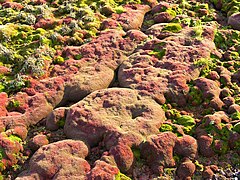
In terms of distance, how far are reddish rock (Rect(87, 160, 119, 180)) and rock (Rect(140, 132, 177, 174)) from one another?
1397mm

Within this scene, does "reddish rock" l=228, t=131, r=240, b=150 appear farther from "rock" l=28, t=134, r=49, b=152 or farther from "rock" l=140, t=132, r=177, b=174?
"rock" l=28, t=134, r=49, b=152

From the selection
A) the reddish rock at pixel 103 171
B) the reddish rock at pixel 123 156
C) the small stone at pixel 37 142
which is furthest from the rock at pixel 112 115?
the reddish rock at pixel 103 171

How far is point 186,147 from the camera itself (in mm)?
12305

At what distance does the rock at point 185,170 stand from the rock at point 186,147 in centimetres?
Result: 41

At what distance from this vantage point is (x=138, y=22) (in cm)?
1938

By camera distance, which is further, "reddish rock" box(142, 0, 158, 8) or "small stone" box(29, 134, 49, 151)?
"reddish rock" box(142, 0, 158, 8)

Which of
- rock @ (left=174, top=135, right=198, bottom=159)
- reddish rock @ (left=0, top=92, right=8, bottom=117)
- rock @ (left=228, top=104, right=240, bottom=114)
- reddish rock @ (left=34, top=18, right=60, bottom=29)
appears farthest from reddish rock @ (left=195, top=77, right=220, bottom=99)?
reddish rock @ (left=34, top=18, right=60, bottom=29)

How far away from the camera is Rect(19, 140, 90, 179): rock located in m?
11.2

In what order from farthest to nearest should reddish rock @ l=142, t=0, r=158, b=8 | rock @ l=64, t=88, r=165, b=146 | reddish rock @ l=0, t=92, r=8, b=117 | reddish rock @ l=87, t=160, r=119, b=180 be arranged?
reddish rock @ l=142, t=0, r=158, b=8 < reddish rock @ l=0, t=92, r=8, b=117 < rock @ l=64, t=88, r=165, b=146 < reddish rock @ l=87, t=160, r=119, b=180

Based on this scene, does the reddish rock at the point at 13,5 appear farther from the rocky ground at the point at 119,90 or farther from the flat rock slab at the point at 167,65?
Answer: the flat rock slab at the point at 167,65

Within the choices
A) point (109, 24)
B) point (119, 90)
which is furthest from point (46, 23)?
point (119, 90)

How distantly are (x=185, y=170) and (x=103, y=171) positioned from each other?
306 cm

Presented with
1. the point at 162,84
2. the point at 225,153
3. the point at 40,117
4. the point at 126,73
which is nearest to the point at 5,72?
the point at 40,117

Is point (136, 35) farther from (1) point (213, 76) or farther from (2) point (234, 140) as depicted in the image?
(2) point (234, 140)
